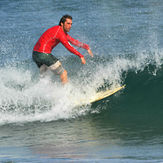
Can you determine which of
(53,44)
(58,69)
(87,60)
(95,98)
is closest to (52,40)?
(53,44)

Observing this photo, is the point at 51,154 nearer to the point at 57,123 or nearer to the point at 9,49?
the point at 57,123

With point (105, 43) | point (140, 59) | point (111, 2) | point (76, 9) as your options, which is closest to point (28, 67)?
point (140, 59)

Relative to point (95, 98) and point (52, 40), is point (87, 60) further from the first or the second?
point (52, 40)

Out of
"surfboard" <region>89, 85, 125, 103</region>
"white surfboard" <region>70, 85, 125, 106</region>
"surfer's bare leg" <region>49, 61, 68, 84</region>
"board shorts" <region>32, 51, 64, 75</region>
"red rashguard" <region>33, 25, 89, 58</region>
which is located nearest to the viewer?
"red rashguard" <region>33, 25, 89, 58</region>

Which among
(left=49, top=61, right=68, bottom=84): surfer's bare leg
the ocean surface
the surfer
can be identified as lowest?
the ocean surface

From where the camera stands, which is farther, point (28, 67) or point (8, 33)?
point (8, 33)

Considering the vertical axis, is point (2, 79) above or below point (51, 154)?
above

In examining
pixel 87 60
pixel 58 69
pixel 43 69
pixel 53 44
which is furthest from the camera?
pixel 87 60

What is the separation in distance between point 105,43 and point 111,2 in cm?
1404

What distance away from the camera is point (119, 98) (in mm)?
7926

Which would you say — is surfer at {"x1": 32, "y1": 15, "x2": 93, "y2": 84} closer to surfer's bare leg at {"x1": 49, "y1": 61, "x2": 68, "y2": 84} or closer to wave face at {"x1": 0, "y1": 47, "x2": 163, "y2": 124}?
surfer's bare leg at {"x1": 49, "y1": 61, "x2": 68, "y2": 84}

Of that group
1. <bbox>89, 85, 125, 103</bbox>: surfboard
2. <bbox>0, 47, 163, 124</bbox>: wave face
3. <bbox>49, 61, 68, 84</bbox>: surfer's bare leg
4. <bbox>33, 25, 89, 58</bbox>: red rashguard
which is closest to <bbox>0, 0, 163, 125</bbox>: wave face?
<bbox>0, 47, 163, 124</bbox>: wave face

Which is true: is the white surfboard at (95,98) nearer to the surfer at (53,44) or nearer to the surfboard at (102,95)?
the surfboard at (102,95)

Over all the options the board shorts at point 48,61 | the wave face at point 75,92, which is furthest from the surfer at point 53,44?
the wave face at point 75,92
